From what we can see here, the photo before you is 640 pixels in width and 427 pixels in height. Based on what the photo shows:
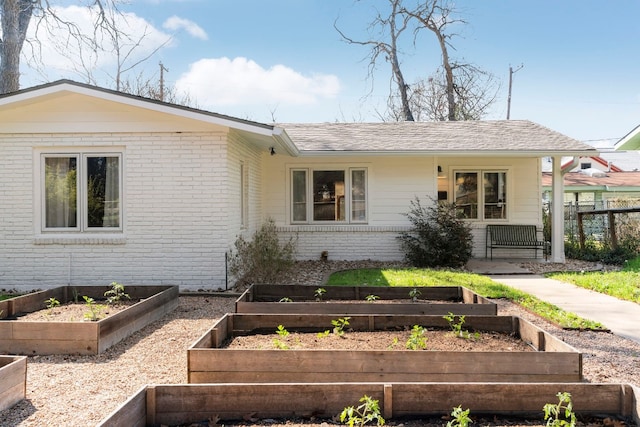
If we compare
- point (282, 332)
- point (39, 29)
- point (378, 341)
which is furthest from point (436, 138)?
point (39, 29)

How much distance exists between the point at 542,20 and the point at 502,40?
307 cm

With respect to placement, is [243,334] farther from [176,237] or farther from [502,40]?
[502,40]

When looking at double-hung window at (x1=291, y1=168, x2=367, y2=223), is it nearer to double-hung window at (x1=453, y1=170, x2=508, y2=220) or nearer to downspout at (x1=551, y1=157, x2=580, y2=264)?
double-hung window at (x1=453, y1=170, x2=508, y2=220)

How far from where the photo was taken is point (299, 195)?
13.1 meters

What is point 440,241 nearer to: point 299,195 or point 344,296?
point 299,195

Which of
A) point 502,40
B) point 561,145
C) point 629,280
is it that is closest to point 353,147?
point 561,145

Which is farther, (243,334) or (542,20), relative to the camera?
(542,20)

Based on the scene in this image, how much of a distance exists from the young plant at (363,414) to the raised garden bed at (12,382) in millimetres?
2416

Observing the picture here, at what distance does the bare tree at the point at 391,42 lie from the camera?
24.9 m

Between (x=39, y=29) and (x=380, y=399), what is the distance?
17.2m

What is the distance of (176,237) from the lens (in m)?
8.84

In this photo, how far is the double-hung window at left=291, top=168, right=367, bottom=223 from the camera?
42.3 ft

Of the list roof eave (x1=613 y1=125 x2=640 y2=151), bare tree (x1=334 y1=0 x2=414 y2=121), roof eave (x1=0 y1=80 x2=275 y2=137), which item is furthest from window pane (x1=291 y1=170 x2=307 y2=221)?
bare tree (x1=334 y1=0 x2=414 y2=121)

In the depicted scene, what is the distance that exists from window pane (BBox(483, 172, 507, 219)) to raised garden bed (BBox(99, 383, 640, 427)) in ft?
35.8
